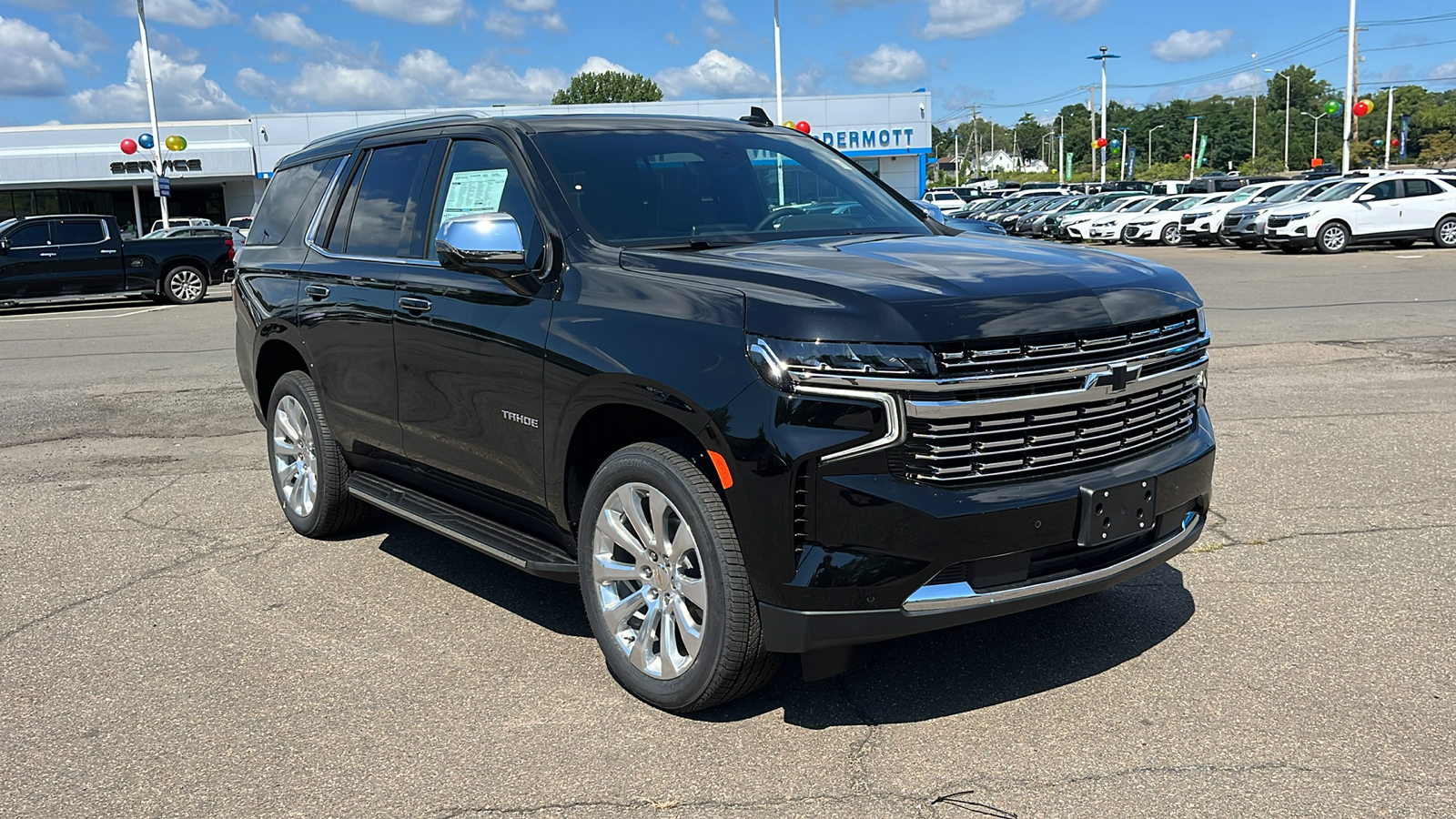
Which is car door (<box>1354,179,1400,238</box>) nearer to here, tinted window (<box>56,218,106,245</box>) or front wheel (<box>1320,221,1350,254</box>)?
front wheel (<box>1320,221,1350,254</box>)

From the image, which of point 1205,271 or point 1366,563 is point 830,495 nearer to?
point 1366,563

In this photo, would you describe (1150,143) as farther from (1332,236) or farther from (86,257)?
(86,257)

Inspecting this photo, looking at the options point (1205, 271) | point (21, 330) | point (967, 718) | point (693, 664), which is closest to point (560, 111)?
point (693, 664)

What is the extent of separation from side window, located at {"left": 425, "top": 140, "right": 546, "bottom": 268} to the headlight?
135 cm

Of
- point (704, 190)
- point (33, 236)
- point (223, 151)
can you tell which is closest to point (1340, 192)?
point (33, 236)

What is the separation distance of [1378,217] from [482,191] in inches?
1103

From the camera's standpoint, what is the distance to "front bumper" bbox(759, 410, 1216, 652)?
11.0ft

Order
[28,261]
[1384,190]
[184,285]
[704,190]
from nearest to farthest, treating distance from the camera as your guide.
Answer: [704,190], [28,261], [184,285], [1384,190]

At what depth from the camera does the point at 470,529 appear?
15.4 ft

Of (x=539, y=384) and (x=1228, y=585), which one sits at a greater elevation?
(x=539, y=384)

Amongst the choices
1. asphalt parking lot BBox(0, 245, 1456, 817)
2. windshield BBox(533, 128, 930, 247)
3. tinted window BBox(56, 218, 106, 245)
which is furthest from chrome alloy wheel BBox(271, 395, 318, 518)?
tinted window BBox(56, 218, 106, 245)

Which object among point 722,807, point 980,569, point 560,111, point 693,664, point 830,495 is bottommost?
point 722,807

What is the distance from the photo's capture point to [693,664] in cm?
371

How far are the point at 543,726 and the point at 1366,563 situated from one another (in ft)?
11.5
